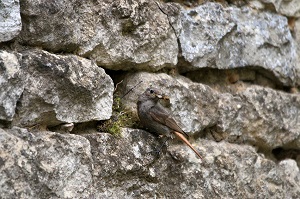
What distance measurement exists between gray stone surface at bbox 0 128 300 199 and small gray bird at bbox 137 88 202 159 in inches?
3.4

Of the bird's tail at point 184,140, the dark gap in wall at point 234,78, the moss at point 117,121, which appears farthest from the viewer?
the dark gap in wall at point 234,78

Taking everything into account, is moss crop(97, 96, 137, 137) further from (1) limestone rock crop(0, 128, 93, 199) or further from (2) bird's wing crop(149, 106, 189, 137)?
(1) limestone rock crop(0, 128, 93, 199)

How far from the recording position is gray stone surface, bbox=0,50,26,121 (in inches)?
109

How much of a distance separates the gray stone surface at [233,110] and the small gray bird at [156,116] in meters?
0.07

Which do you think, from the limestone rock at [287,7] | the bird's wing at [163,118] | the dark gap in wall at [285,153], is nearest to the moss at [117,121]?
the bird's wing at [163,118]

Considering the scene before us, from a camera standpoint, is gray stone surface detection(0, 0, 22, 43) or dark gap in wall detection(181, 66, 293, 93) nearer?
gray stone surface detection(0, 0, 22, 43)

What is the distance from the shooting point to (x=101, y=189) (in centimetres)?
324

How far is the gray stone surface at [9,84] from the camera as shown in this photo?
276 centimetres

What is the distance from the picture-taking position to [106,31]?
3.47 m

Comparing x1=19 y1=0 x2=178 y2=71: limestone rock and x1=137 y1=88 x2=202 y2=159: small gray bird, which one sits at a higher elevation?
x1=19 y1=0 x2=178 y2=71: limestone rock

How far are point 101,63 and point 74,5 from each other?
0.40m

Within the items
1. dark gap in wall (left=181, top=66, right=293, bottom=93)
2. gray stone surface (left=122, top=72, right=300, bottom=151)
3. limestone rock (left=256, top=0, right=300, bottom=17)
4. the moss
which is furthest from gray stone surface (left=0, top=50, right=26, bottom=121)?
limestone rock (left=256, top=0, right=300, bottom=17)

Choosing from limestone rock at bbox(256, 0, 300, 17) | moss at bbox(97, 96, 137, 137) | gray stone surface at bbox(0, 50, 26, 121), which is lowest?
moss at bbox(97, 96, 137, 137)

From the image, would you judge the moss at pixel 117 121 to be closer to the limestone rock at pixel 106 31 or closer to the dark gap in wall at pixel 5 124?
the limestone rock at pixel 106 31
